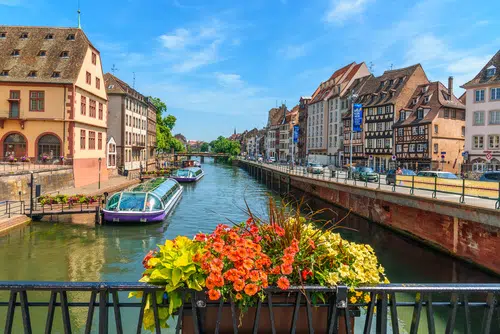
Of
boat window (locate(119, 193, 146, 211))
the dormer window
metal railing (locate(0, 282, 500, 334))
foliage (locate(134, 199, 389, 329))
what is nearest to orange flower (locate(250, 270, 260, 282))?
foliage (locate(134, 199, 389, 329))

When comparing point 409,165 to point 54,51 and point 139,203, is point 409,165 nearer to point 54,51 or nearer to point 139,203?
point 139,203

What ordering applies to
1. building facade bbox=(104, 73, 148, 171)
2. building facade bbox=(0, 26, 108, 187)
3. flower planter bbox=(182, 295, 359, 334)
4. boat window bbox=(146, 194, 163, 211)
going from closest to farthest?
flower planter bbox=(182, 295, 359, 334), boat window bbox=(146, 194, 163, 211), building facade bbox=(0, 26, 108, 187), building facade bbox=(104, 73, 148, 171)

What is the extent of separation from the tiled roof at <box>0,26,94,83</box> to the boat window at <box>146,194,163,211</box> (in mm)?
16226

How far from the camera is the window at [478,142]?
39.4 m

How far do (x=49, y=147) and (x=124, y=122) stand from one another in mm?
22494

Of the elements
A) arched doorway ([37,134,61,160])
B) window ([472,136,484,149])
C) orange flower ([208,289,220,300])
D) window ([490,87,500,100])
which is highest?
window ([490,87,500,100])

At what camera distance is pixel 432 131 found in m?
46.2

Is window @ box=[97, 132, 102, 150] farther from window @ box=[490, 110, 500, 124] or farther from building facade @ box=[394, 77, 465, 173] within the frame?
window @ box=[490, 110, 500, 124]

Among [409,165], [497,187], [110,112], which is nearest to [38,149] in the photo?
[110,112]

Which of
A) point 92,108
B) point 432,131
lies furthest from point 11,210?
point 432,131

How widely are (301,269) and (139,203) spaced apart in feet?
66.0

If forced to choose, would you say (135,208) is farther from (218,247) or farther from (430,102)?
(430,102)

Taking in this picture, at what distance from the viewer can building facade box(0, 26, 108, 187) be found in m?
32.7

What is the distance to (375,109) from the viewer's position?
5591 cm
